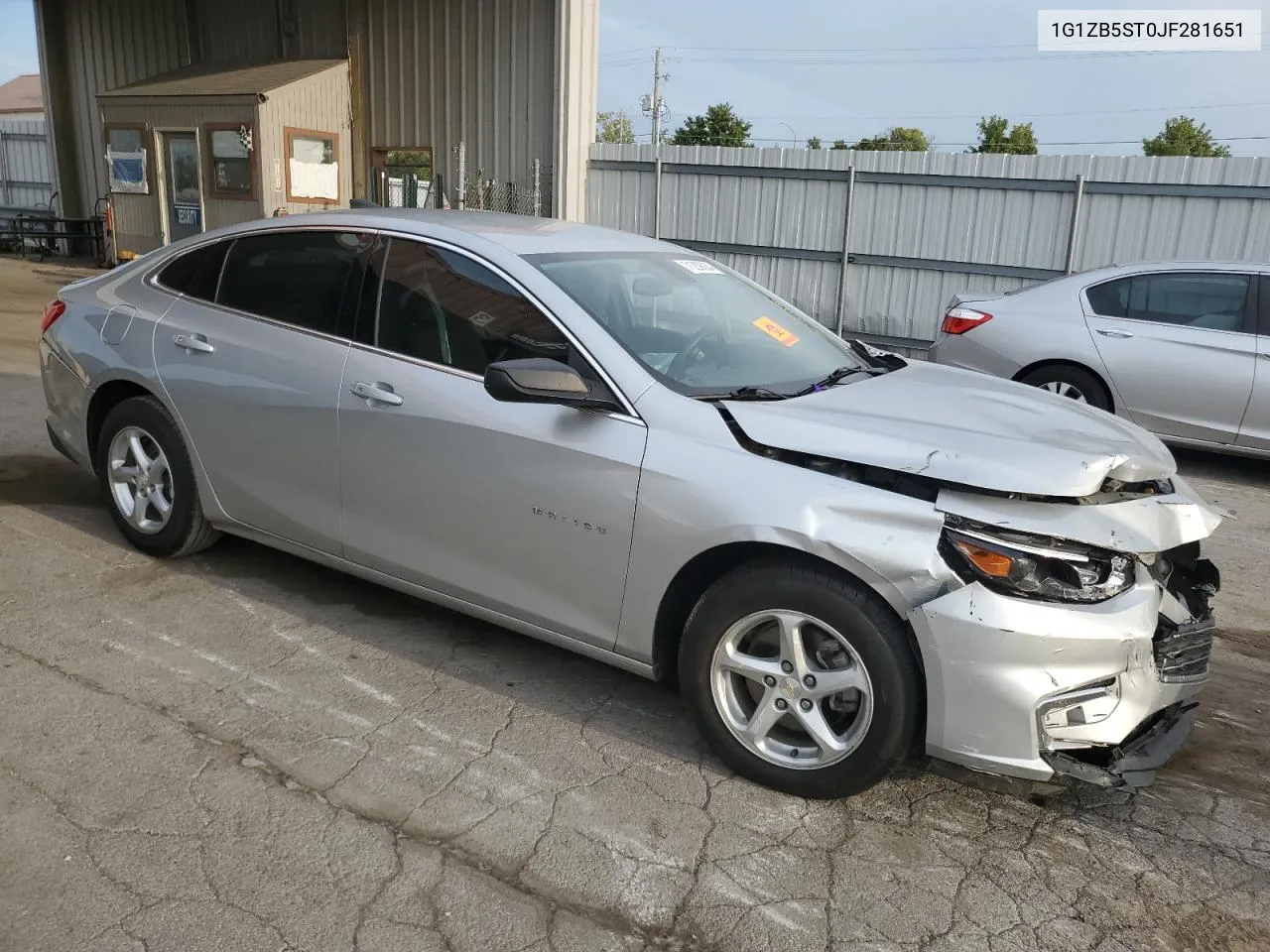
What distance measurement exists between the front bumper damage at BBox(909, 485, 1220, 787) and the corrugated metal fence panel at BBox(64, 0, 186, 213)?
755 inches

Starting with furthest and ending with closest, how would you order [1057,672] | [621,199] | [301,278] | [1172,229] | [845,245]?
[621,199] → [845,245] → [1172,229] → [301,278] → [1057,672]

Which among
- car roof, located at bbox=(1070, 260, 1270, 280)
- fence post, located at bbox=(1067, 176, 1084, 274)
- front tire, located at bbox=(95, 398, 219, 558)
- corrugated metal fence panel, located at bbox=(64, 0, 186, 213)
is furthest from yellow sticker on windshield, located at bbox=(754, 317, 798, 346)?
corrugated metal fence panel, located at bbox=(64, 0, 186, 213)

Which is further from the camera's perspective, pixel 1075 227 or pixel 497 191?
pixel 497 191

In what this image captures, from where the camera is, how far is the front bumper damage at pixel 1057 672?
2.70 metres

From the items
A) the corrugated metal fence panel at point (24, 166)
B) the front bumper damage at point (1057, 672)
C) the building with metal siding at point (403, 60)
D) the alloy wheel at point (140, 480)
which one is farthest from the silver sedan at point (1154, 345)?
the corrugated metal fence panel at point (24, 166)

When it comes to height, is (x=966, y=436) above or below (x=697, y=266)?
below

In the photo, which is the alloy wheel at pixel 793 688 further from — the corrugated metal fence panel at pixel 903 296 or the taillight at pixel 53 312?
the corrugated metal fence panel at pixel 903 296

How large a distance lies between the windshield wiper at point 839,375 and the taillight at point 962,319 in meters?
Result: 4.14

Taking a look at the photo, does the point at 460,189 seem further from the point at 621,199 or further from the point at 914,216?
the point at 914,216

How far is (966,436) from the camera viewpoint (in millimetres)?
3043

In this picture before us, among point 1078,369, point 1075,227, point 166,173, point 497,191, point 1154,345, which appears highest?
point 166,173

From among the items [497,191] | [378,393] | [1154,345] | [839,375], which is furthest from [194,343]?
[497,191]

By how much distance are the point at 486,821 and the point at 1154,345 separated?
20.2ft

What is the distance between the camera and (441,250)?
12.5 feet
